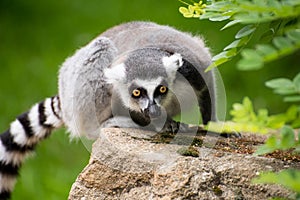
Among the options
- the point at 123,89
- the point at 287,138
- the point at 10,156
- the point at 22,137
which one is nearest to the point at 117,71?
the point at 123,89

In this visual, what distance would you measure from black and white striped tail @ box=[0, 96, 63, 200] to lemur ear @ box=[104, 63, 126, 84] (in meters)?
0.71

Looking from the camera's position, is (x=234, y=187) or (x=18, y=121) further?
(x=18, y=121)

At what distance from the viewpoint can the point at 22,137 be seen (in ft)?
15.7

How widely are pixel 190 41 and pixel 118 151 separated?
1620mm

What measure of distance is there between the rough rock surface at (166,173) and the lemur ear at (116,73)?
2.73ft

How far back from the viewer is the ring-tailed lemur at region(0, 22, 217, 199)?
4246 millimetres

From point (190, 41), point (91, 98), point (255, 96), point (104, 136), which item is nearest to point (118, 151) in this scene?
point (104, 136)

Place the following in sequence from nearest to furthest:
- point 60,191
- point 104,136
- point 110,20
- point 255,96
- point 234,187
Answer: point 234,187, point 104,136, point 60,191, point 255,96, point 110,20

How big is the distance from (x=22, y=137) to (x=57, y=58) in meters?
3.55

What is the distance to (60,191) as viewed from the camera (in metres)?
6.07

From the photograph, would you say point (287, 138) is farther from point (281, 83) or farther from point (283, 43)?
point (283, 43)

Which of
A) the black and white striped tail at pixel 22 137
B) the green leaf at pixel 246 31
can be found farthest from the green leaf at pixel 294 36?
the black and white striped tail at pixel 22 137

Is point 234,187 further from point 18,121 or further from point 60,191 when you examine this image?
point 60,191

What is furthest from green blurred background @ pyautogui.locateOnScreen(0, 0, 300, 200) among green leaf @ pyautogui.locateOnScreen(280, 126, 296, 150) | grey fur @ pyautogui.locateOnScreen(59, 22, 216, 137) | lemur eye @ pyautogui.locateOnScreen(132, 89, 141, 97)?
green leaf @ pyautogui.locateOnScreen(280, 126, 296, 150)
